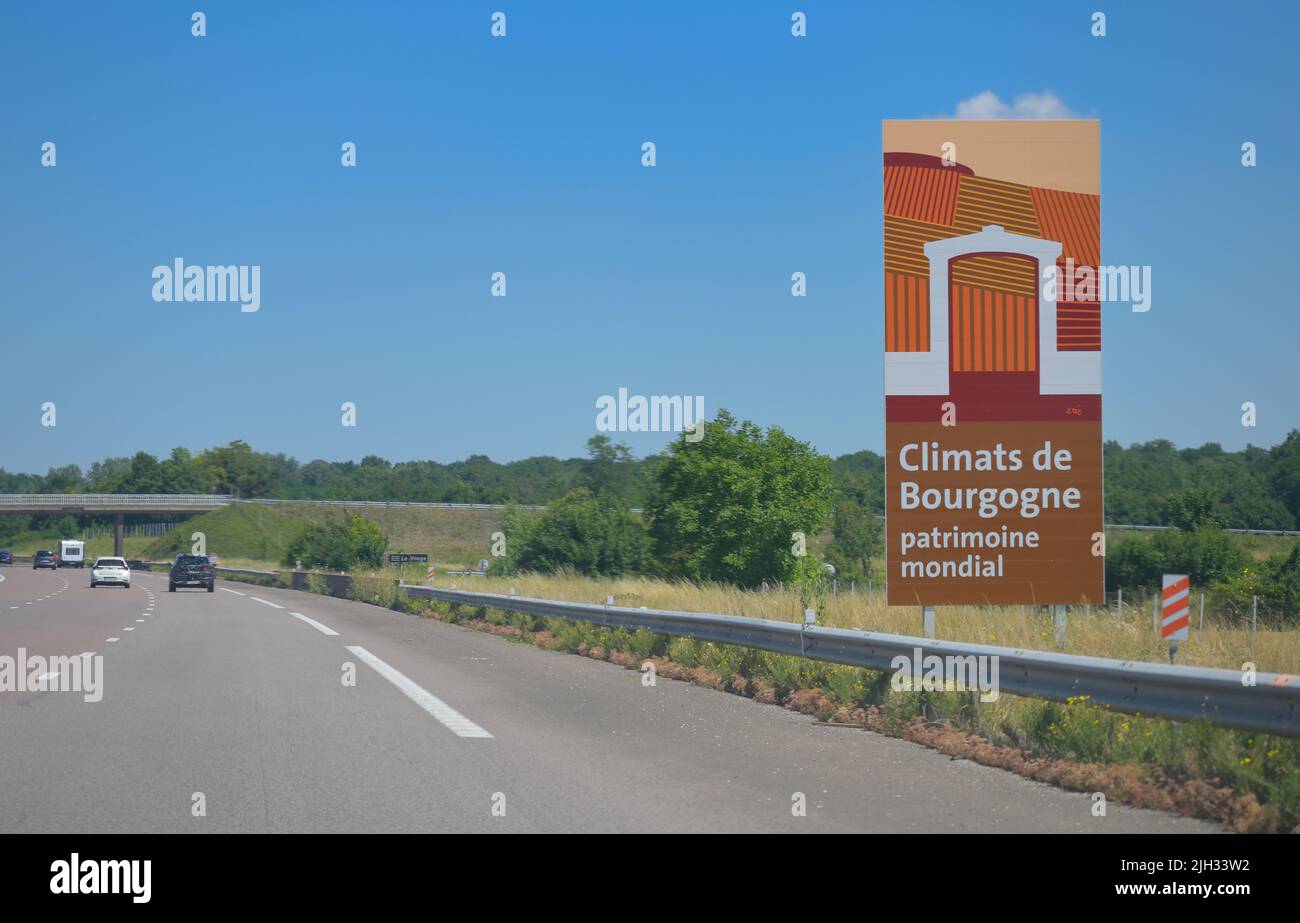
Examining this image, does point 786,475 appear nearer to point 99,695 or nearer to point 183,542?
point 99,695

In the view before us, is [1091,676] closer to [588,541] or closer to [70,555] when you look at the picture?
[588,541]

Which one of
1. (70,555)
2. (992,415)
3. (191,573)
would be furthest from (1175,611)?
(70,555)

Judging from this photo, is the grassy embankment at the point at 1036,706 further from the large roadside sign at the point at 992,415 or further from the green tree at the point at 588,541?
the green tree at the point at 588,541

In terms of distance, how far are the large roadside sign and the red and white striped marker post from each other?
185 inches

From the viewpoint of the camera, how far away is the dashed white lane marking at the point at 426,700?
11.6 metres

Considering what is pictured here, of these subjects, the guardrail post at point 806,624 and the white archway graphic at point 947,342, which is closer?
the guardrail post at point 806,624

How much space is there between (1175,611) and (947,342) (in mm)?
6039

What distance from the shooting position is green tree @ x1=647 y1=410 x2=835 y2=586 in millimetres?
72625

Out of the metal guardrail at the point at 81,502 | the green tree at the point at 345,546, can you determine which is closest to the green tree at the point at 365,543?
the green tree at the point at 345,546

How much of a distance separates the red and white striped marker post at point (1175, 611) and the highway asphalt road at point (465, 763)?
2286mm

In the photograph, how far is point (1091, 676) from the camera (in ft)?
30.3

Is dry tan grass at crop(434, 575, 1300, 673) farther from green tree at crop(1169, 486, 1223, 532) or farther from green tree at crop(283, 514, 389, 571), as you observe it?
green tree at crop(283, 514, 389, 571)

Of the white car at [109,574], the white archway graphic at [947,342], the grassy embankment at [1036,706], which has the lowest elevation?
the white car at [109,574]
